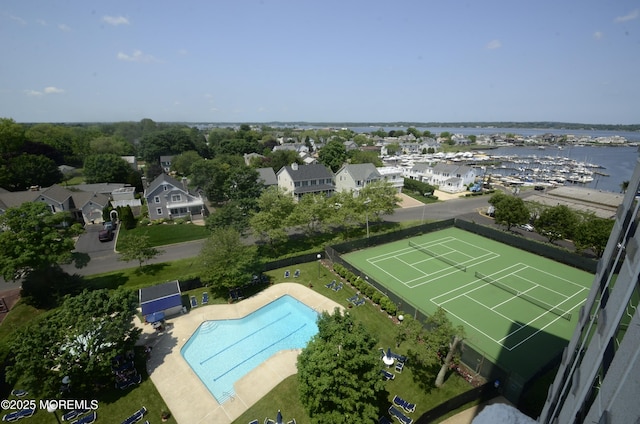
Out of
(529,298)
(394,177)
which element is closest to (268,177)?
(394,177)

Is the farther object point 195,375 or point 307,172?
point 307,172

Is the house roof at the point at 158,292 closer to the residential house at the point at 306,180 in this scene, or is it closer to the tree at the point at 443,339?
the tree at the point at 443,339

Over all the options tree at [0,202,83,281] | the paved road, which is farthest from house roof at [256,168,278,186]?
tree at [0,202,83,281]

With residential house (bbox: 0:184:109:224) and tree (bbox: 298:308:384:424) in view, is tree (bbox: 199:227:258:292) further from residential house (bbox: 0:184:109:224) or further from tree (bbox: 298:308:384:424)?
residential house (bbox: 0:184:109:224)

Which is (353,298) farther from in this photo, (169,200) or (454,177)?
(454,177)

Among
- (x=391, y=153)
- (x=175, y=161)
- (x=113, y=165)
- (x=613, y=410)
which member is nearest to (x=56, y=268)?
(x=613, y=410)

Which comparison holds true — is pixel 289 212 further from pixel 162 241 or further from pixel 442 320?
pixel 442 320

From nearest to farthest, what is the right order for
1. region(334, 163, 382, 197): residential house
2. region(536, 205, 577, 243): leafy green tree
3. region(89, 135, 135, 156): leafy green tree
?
region(536, 205, 577, 243): leafy green tree → region(334, 163, 382, 197): residential house → region(89, 135, 135, 156): leafy green tree
